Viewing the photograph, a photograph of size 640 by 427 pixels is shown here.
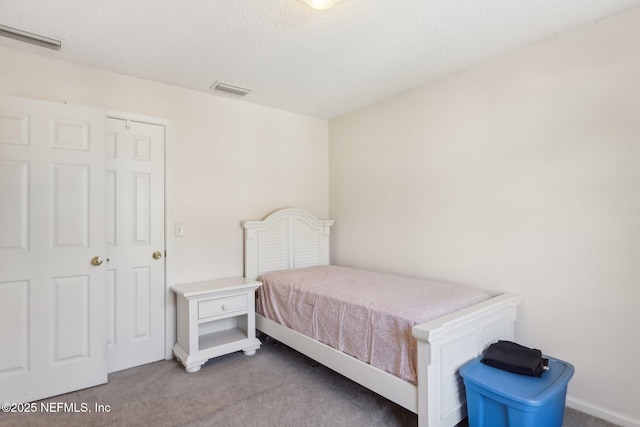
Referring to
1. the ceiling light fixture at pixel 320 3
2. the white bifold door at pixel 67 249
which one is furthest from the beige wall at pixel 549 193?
the white bifold door at pixel 67 249

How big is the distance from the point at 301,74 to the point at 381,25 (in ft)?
2.91

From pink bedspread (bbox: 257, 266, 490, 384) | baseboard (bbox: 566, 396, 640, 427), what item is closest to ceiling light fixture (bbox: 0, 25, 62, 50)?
pink bedspread (bbox: 257, 266, 490, 384)

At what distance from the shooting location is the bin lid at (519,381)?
61.2 inches

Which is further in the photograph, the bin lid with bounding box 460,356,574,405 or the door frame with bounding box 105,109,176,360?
the door frame with bounding box 105,109,176,360

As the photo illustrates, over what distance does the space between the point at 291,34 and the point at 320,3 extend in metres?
0.45

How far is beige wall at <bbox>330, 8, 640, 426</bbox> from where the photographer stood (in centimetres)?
192

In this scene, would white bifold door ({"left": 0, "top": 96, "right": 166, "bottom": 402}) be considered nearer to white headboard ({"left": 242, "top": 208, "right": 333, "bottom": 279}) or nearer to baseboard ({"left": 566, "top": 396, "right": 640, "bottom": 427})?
white headboard ({"left": 242, "top": 208, "right": 333, "bottom": 279})

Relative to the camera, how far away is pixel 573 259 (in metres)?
2.09

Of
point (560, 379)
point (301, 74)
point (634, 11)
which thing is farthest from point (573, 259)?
point (301, 74)

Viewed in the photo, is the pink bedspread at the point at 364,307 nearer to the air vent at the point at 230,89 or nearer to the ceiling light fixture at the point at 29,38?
the air vent at the point at 230,89

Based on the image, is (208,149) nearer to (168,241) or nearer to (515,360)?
(168,241)

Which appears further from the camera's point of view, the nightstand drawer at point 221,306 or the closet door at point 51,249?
the nightstand drawer at point 221,306

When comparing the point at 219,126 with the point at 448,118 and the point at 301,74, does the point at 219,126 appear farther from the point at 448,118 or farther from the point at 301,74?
the point at 448,118

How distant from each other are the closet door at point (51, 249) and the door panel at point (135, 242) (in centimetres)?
22
